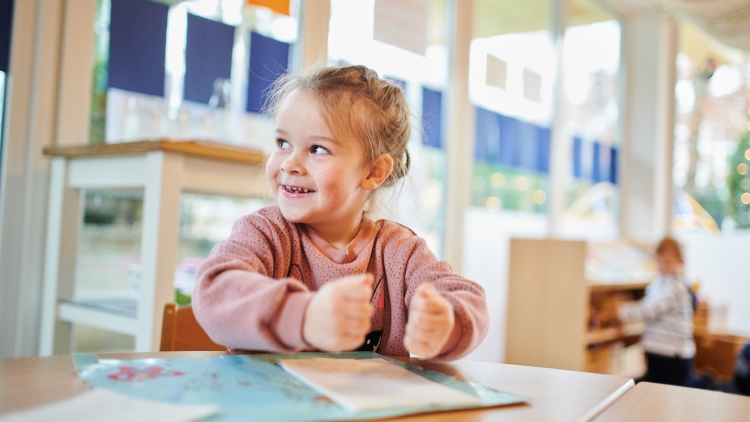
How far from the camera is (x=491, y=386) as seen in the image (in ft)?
2.30

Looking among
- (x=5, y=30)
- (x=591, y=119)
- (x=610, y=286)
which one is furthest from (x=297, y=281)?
(x=591, y=119)

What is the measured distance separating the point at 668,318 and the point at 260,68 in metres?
2.44

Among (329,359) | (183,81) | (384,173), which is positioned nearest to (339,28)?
(183,81)

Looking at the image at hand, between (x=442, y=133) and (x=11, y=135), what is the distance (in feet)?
6.88

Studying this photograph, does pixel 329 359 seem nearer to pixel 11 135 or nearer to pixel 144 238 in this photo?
pixel 144 238

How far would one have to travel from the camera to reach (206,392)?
0.58 metres

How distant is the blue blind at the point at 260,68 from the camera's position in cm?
239

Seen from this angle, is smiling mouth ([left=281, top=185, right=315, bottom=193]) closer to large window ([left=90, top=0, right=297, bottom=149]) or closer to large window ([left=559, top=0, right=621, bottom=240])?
large window ([left=90, top=0, right=297, bottom=149])

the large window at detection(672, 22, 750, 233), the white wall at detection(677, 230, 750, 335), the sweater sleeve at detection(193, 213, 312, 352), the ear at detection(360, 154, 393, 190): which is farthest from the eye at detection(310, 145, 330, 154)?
the large window at detection(672, 22, 750, 233)

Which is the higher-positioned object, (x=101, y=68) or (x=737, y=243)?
(x=101, y=68)

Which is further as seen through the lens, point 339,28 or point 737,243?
point 737,243

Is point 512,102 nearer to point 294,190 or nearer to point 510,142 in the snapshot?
point 510,142

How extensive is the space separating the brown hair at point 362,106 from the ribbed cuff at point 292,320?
1.20 ft

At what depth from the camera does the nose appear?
3.07 ft
